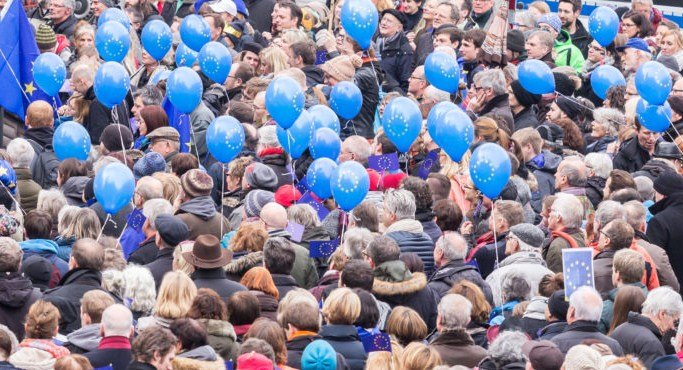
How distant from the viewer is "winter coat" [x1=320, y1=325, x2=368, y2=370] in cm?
922

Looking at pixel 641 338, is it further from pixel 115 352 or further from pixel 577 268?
pixel 115 352

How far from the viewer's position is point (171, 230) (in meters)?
10.7

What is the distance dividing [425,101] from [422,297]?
414 centimetres

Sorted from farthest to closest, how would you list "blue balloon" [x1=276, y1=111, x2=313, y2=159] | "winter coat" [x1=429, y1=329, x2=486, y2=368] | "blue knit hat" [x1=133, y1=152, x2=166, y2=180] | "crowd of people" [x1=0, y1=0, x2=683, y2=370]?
"blue knit hat" [x1=133, y1=152, x2=166, y2=180]
"blue balloon" [x1=276, y1=111, x2=313, y2=159]
"winter coat" [x1=429, y1=329, x2=486, y2=368]
"crowd of people" [x1=0, y1=0, x2=683, y2=370]

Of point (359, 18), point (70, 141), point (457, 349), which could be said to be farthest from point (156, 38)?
point (457, 349)

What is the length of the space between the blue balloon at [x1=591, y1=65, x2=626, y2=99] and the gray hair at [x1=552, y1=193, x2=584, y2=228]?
343 centimetres

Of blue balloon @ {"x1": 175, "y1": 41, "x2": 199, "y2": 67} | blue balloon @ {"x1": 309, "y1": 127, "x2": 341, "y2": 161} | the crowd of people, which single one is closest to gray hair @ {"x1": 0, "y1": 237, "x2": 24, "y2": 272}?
the crowd of people

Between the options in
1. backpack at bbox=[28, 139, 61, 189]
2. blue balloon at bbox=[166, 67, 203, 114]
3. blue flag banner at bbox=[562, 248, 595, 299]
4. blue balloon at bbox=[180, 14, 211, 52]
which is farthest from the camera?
blue balloon at bbox=[180, 14, 211, 52]

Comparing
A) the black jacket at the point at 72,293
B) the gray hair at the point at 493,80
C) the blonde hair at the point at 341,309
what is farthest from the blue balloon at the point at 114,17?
the blonde hair at the point at 341,309

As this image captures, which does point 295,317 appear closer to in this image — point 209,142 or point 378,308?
point 378,308

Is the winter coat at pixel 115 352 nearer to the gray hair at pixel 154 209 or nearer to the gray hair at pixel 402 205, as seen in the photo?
the gray hair at pixel 154 209

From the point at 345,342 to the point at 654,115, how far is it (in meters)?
4.58

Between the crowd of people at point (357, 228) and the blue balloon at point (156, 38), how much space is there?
0.81 feet

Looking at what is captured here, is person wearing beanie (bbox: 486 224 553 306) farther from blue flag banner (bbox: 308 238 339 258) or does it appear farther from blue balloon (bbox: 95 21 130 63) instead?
blue balloon (bbox: 95 21 130 63)
